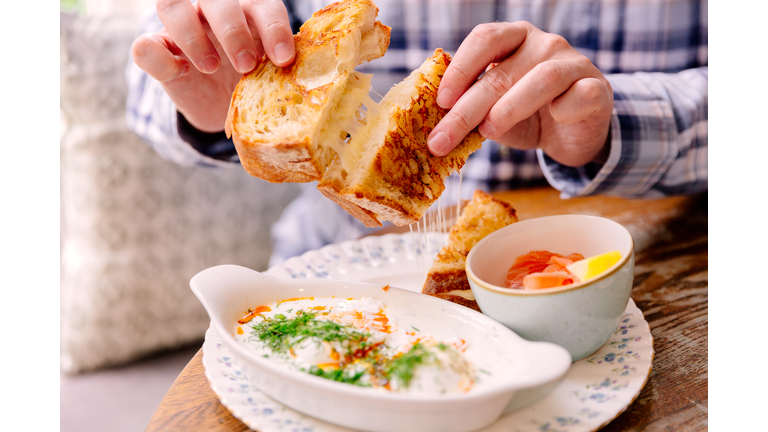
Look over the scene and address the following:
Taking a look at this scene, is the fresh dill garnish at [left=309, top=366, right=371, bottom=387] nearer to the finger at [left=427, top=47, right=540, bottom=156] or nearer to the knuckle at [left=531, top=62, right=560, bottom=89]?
the finger at [left=427, top=47, right=540, bottom=156]

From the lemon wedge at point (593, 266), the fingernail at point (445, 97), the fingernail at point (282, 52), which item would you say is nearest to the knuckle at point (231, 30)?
the fingernail at point (282, 52)

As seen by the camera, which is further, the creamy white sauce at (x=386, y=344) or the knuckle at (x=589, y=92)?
the knuckle at (x=589, y=92)

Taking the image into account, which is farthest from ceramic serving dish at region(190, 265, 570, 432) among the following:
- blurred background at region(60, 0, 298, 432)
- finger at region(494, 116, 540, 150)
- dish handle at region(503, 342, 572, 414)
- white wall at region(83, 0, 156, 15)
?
white wall at region(83, 0, 156, 15)

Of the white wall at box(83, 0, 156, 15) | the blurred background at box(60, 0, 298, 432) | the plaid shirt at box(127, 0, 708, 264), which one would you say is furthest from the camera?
the white wall at box(83, 0, 156, 15)

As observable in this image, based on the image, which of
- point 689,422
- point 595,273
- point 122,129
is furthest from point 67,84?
point 689,422

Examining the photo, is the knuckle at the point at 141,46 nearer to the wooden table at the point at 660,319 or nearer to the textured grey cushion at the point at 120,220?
the wooden table at the point at 660,319

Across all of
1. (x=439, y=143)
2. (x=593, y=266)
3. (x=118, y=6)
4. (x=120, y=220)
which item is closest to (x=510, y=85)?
(x=439, y=143)
